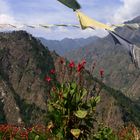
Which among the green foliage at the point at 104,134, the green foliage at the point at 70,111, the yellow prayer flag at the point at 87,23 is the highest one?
the yellow prayer flag at the point at 87,23

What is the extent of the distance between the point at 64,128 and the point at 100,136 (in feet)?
6.00

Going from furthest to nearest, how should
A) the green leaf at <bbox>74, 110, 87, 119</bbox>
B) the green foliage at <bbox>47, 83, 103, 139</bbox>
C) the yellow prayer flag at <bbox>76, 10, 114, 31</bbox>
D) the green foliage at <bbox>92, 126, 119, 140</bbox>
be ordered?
1. the green foliage at <bbox>92, 126, 119, 140</bbox>
2. the green foliage at <bbox>47, 83, 103, 139</bbox>
3. the green leaf at <bbox>74, 110, 87, 119</bbox>
4. the yellow prayer flag at <bbox>76, 10, 114, 31</bbox>

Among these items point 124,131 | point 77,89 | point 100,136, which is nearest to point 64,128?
point 77,89

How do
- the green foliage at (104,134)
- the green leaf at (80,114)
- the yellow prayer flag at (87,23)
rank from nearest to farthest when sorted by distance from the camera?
the yellow prayer flag at (87,23)
the green leaf at (80,114)
the green foliage at (104,134)

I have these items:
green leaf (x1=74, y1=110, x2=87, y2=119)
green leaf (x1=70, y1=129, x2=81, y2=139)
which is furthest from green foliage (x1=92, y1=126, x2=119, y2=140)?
green leaf (x1=74, y1=110, x2=87, y2=119)

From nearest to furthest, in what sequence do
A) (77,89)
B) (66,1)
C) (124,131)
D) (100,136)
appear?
(66,1) → (77,89) → (100,136) → (124,131)

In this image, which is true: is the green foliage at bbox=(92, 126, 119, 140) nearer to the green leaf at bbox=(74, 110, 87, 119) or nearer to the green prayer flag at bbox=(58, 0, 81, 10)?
the green leaf at bbox=(74, 110, 87, 119)

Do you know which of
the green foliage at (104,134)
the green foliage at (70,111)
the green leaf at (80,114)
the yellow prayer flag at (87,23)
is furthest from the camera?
the green foliage at (104,134)

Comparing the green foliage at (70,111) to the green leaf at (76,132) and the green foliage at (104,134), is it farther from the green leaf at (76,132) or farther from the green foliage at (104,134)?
the green foliage at (104,134)

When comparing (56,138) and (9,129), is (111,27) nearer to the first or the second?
(56,138)

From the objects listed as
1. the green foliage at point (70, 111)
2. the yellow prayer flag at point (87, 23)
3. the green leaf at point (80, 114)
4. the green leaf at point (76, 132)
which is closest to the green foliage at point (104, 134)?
the green foliage at point (70, 111)

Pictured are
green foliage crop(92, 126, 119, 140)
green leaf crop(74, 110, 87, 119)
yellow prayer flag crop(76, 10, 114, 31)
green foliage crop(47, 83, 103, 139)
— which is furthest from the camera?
green foliage crop(92, 126, 119, 140)

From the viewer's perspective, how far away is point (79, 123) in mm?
6238

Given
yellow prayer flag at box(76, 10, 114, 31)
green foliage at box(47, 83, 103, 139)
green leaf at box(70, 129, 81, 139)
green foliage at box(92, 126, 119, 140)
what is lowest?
green foliage at box(92, 126, 119, 140)
